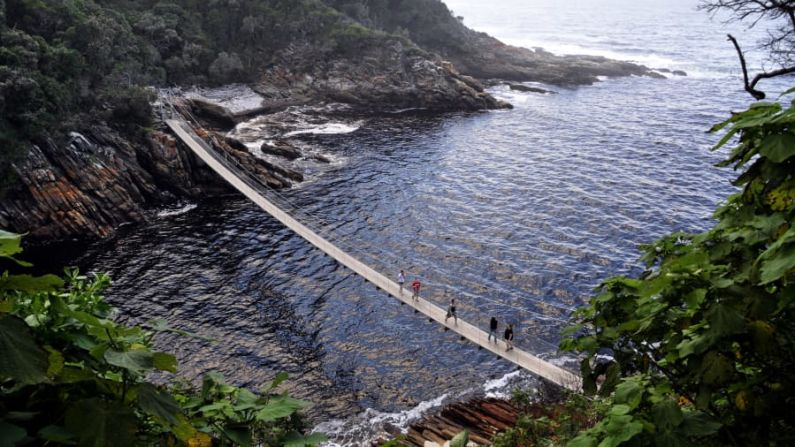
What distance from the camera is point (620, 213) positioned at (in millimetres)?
40906

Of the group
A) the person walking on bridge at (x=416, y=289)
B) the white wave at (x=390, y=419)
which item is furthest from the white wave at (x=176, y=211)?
the white wave at (x=390, y=419)

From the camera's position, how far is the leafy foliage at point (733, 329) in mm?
4004

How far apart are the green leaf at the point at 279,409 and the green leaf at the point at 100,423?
884 millimetres

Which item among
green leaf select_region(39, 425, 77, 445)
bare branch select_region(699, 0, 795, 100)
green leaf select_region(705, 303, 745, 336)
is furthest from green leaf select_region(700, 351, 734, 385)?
green leaf select_region(39, 425, 77, 445)

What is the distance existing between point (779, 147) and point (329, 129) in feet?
187

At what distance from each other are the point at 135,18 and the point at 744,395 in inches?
2710

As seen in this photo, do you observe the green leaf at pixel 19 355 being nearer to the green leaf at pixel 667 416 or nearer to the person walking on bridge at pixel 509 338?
the green leaf at pixel 667 416

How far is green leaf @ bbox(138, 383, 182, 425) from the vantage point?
136 inches

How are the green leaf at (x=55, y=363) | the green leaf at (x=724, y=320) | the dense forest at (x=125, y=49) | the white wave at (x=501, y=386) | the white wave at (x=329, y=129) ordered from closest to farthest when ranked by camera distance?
the green leaf at (x=55, y=363) < the green leaf at (x=724, y=320) < the white wave at (x=501, y=386) < the dense forest at (x=125, y=49) < the white wave at (x=329, y=129)

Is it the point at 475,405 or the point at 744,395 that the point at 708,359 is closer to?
the point at 744,395

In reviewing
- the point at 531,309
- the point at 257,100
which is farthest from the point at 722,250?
the point at 257,100

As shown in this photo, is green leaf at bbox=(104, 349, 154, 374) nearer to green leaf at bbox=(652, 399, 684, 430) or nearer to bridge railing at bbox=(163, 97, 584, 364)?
green leaf at bbox=(652, 399, 684, 430)

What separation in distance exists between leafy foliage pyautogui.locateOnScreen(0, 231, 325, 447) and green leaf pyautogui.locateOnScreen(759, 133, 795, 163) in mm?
3909

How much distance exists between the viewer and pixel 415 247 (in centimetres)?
3512
